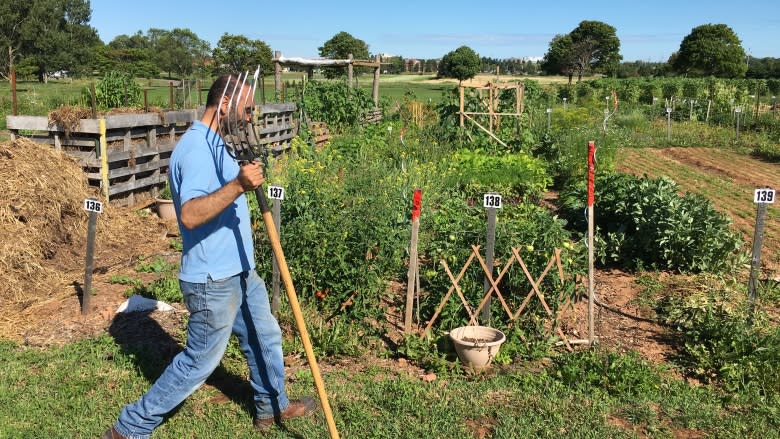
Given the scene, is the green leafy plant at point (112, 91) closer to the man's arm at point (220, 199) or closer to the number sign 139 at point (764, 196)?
the man's arm at point (220, 199)

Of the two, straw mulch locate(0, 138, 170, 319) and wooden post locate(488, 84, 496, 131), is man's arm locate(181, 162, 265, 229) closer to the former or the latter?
straw mulch locate(0, 138, 170, 319)

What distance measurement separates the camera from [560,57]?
9438cm

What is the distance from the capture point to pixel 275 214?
5.05 metres

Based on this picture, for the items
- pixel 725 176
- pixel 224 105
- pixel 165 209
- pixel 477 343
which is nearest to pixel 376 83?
pixel 725 176

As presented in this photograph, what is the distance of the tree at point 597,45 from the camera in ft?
310

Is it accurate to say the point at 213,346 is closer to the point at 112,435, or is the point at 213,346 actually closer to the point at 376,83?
the point at 112,435

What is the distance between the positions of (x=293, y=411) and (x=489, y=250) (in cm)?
198

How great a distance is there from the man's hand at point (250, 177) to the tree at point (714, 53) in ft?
268

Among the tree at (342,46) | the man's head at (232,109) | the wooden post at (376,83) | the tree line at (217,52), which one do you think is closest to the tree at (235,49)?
the tree line at (217,52)

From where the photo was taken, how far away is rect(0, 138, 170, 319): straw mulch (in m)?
6.15

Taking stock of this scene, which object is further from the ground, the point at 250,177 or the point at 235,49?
the point at 235,49

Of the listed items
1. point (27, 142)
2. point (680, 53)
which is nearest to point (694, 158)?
point (27, 142)

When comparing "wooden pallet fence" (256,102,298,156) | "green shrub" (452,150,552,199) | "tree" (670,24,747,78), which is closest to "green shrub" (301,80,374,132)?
"wooden pallet fence" (256,102,298,156)

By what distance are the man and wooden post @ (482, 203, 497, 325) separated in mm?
1946
